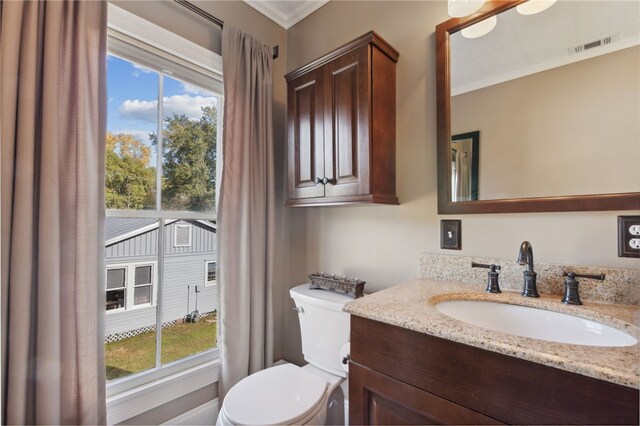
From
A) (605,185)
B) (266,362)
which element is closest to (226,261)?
(266,362)

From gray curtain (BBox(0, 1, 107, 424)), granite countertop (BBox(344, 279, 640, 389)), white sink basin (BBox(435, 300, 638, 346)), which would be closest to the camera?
granite countertop (BBox(344, 279, 640, 389))

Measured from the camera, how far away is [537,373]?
0.56 meters

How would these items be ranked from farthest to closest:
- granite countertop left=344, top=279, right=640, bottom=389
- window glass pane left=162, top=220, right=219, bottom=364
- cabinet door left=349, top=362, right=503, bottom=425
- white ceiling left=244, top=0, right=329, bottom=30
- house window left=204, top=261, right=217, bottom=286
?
white ceiling left=244, top=0, right=329, bottom=30
house window left=204, top=261, right=217, bottom=286
window glass pane left=162, top=220, right=219, bottom=364
cabinet door left=349, top=362, right=503, bottom=425
granite countertop left=344, top=279, right=640, bottom=389

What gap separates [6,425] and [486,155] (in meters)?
1.95

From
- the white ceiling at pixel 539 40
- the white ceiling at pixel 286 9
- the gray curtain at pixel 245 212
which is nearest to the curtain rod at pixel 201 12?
the gray curtain at pixel 245 212

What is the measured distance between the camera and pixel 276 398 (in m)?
1.11

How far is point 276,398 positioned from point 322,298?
1.47 feet

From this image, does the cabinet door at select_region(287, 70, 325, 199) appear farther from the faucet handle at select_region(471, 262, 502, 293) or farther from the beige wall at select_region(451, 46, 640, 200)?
the faucet handle at select_region(471, 262, 502, 293)

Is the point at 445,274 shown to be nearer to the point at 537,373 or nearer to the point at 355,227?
the point at 355,227

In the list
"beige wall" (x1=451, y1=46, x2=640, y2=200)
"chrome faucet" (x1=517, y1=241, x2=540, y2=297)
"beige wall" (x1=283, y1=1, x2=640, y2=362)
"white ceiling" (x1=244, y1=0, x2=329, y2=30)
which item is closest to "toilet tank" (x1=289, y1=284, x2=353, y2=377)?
"beige wall" (x1=283, y1=1, x2=640, y2=362)

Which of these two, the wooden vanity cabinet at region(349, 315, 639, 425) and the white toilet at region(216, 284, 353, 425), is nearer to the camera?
the wooden vanity cabinet at region(349, 315, 639, 425)

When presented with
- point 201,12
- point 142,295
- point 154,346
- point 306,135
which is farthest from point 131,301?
point 201,12

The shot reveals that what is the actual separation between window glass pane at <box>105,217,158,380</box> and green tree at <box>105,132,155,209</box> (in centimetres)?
9

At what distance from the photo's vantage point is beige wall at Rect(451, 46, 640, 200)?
90cm
